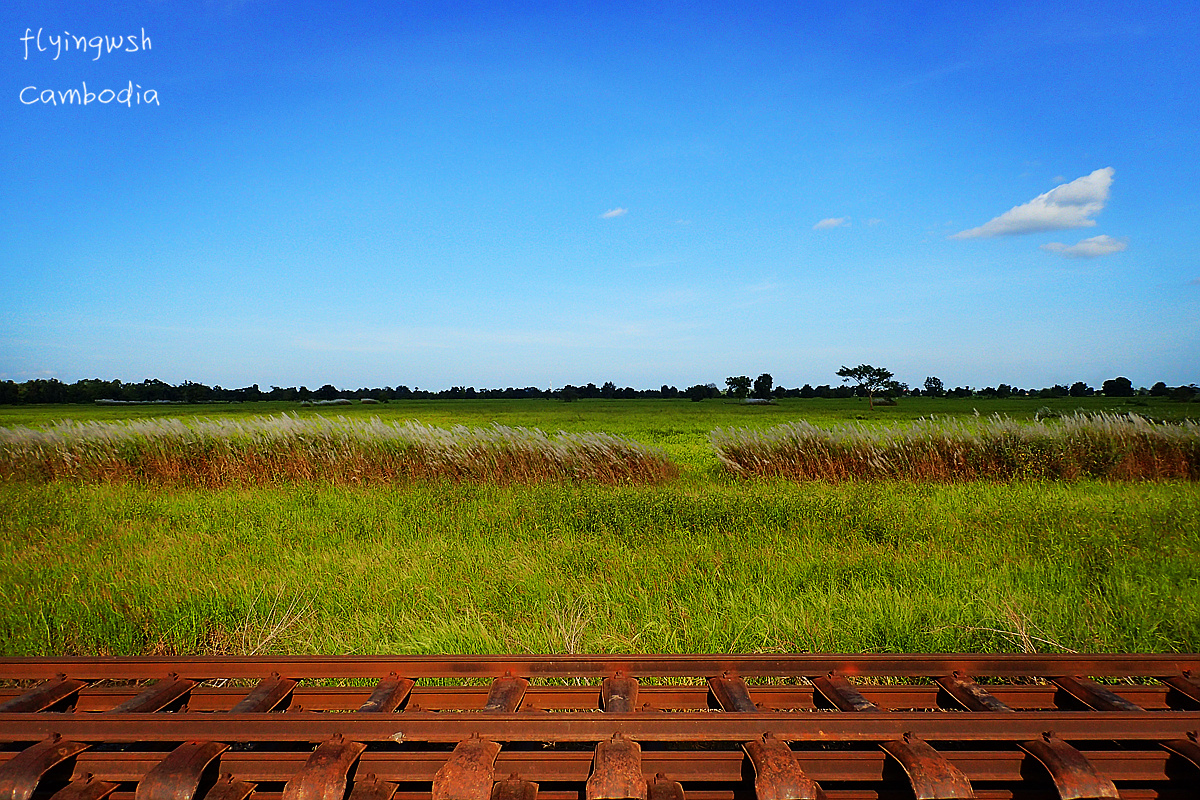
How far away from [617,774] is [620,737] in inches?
9.5

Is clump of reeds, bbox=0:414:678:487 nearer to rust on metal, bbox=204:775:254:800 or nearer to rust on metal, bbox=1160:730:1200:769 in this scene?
rust on metal, bbox=204:775:254:800

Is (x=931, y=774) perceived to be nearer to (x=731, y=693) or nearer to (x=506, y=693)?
(x=731, y=693)

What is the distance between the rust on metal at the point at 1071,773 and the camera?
2.13m

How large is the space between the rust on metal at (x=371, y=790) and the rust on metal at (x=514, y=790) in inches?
14.3

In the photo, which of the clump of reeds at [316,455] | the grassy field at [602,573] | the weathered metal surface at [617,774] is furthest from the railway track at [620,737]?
the clump of reeds at [316,455]

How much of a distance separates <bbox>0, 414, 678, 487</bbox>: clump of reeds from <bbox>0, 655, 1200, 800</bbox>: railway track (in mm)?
9717

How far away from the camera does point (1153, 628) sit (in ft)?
15.4

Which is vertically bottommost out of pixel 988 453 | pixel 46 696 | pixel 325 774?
pixel 46 696

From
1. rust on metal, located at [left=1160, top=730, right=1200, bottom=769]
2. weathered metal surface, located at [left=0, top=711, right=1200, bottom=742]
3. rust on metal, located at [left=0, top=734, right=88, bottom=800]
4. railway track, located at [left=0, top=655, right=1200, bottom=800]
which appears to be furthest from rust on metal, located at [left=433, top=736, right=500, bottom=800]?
rust on metal, located at [left=1160, top=730, right=1200, bottom=769]

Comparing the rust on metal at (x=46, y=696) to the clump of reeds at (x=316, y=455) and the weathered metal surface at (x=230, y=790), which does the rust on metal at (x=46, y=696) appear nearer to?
the weathered metal surface at (x=230, y=790)

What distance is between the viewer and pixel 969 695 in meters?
2.94

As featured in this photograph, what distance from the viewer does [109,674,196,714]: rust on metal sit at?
2.81 metres

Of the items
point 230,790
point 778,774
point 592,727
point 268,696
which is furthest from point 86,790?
point 778,774

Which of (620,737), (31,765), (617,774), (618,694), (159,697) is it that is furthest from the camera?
(159,697)
